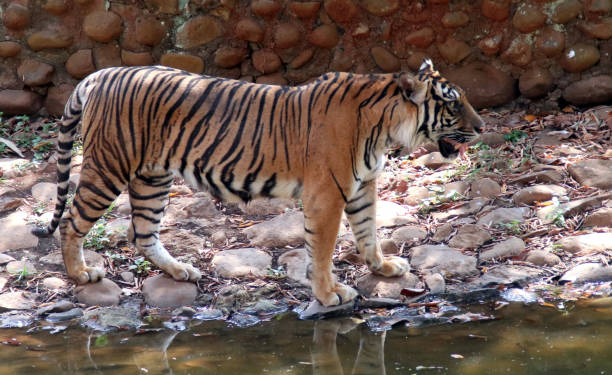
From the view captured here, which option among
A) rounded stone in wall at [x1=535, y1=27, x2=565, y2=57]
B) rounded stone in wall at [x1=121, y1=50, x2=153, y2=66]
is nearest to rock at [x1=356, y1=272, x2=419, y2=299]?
rounded stone in wall at [x1=535, y1=27, x2=565, y2=57]

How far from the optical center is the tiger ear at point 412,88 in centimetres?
462

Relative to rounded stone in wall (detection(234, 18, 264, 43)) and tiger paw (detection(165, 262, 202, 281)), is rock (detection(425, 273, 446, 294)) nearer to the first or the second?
tiger paw (detection(165, 262, 202, 281))

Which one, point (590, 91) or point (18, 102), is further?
point (18, 102)

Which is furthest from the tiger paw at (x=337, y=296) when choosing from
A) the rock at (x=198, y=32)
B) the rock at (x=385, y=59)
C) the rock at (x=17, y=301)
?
the rock at (x=198, y=32)

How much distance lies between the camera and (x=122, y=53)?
766 centimetres

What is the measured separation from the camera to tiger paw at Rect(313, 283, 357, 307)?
189 inches

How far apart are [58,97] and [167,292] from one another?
346 cm

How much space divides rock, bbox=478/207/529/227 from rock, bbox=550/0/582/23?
2.37 meters

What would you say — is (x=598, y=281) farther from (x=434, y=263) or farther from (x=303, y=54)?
(x=303, y=54)

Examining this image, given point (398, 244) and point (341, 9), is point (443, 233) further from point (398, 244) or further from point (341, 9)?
point (341, 9)

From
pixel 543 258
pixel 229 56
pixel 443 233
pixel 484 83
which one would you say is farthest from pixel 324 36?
pixel 543 258

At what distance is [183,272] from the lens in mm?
5273

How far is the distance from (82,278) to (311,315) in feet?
5.27

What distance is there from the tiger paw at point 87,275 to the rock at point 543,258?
296 centimetres
